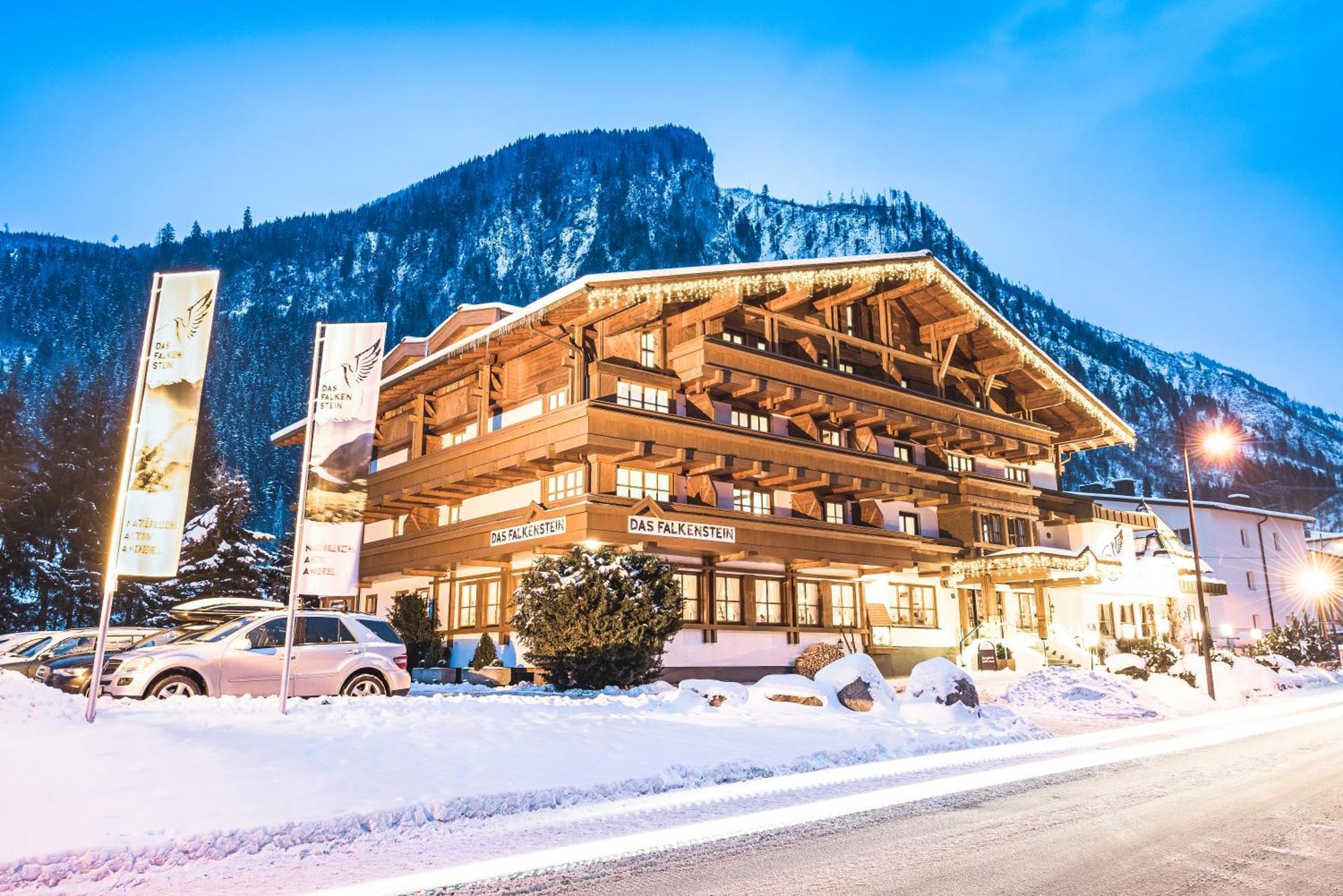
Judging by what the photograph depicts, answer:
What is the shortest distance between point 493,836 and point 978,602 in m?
34.1

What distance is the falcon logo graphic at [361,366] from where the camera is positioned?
14.9m

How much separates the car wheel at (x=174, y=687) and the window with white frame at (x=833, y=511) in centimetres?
2305

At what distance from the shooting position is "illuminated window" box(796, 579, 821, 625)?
109ft

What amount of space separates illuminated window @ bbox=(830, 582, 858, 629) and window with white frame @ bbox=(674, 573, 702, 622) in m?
6.59

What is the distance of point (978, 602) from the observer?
128 ft

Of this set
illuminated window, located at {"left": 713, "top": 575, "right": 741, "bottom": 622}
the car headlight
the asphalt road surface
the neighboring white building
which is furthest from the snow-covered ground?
the neighboring white building

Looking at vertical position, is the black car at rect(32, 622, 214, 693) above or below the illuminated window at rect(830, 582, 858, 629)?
below

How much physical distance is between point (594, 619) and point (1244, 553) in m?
63.8

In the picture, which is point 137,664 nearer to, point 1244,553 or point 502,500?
point 502,500

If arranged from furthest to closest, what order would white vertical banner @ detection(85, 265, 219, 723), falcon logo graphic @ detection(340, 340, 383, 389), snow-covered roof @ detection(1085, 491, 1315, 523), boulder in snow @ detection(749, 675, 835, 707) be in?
1. snow-covered roof @ detection(1085, 491, 1315, 523)
2. boulder in snow @ detection(749, 675, 835, 707)
3. falcon logo graphic @ detection(340, 340, 383, 389)
4. white vertical banner @ detection(85, 265, 219, 723)

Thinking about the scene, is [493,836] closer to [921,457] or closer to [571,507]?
[571,507]

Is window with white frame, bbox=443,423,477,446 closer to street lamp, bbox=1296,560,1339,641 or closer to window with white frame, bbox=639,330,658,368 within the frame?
window with white frame, bbox=639,330,658,368

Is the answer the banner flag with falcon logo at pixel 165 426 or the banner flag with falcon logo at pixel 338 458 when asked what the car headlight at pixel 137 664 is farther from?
the banner flag with falcon logo at pixel 338 458

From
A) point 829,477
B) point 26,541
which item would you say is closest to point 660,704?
point 829,477
